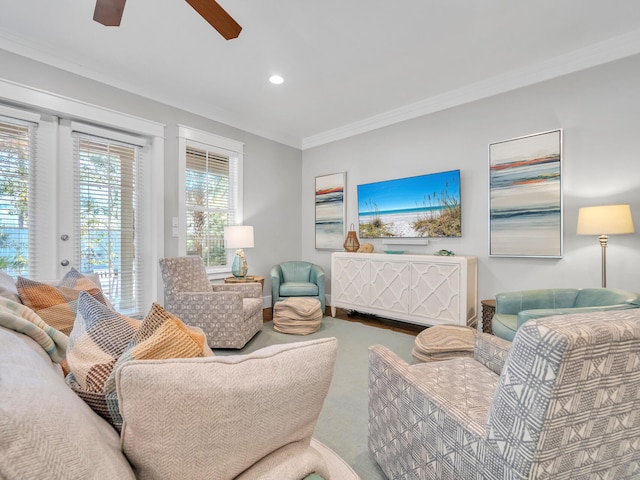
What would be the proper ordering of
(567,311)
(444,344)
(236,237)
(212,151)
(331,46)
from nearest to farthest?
(567,311)
(444,344)
(331,46)
(236,237)
(212,151)

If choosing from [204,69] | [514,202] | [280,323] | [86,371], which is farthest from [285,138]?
Result: [86,371]

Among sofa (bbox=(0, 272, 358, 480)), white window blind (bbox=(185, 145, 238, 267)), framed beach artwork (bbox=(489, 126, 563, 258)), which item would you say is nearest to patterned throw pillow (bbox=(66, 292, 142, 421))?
sofa (bbox=(0, 272, 358, 480))

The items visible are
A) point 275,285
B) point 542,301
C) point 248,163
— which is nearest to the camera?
point 542,301

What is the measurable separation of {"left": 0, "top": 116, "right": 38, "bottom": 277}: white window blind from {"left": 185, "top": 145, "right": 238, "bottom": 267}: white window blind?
139 centimetres

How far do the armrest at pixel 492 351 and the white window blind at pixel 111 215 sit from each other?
335 cm

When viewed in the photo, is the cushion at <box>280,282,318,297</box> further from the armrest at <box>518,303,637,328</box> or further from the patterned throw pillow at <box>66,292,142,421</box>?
the patterned throw pillow at <box>66,292,142,421</box>

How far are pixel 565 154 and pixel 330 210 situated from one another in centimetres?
285

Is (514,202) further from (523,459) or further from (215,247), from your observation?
(215,247)

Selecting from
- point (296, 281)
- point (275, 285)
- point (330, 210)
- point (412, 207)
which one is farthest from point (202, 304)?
point (412, 207)

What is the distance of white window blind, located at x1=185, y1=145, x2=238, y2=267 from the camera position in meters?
3.81

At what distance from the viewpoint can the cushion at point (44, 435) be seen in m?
0.34

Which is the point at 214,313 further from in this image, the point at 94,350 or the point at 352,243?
the point at 94,350

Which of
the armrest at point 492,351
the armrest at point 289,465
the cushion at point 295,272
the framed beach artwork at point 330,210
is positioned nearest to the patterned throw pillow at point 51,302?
the armrest at point 289,465

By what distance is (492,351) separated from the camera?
1.52 m
